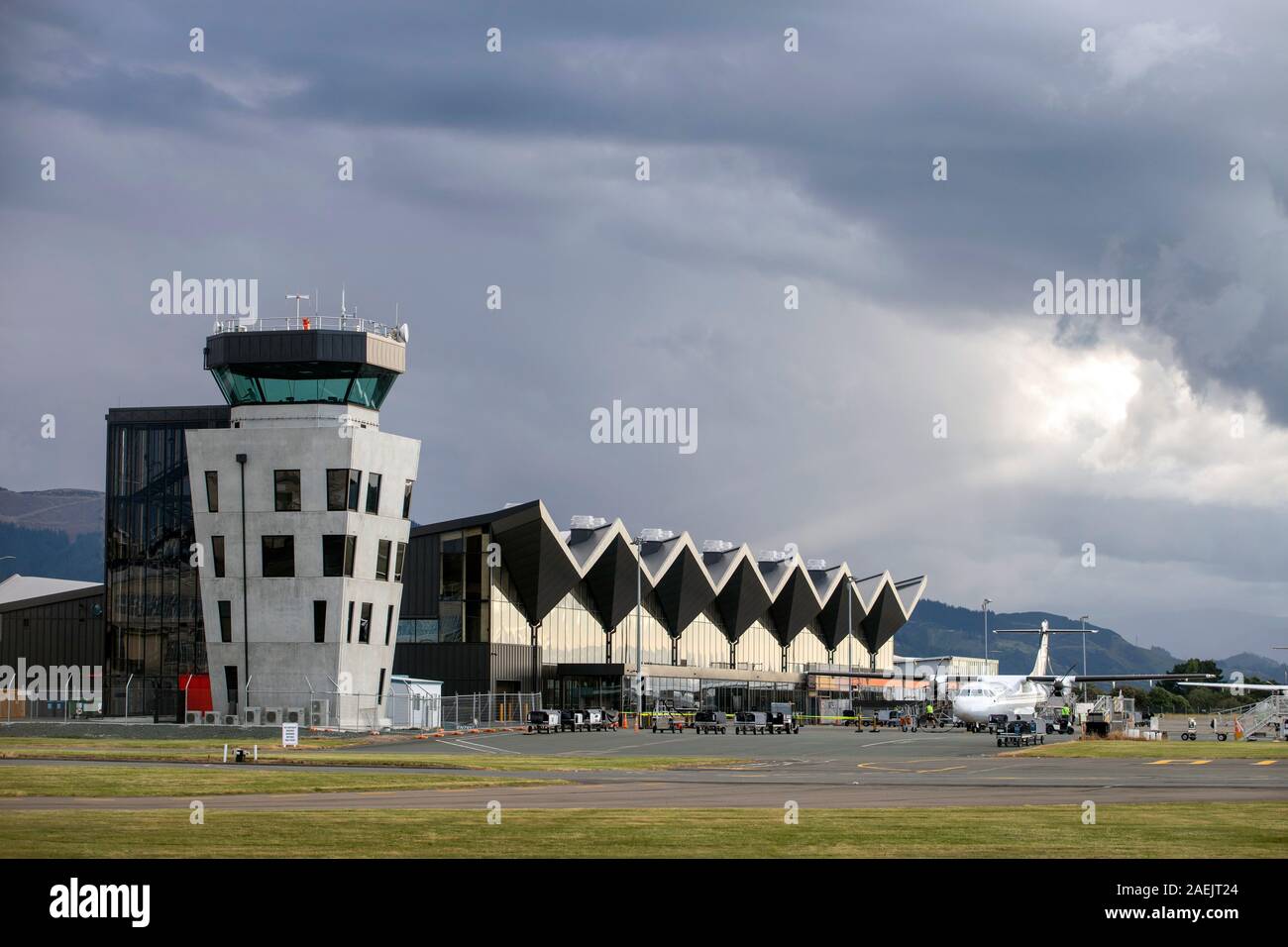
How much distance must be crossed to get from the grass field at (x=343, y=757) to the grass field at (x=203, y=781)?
5.55 m

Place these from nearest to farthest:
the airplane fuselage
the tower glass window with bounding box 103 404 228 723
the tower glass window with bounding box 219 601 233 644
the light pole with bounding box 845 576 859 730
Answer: the tower glass window with bounding box 219 601 233 644 < the tower glass window with bounding box 103 404 228 723 < the airplane fuselage < the light pole with bounding box 845 576 859 730

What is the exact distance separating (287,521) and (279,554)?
2.02 metres

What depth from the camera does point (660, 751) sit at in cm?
6028

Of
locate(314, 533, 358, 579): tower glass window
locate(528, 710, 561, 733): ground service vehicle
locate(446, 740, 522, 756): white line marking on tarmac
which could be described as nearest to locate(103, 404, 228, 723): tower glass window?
locate(314, 533, 358, 579): tower glass window

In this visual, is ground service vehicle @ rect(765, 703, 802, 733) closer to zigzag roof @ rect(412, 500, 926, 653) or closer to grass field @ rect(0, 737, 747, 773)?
zigzag roof @ rect(412, 500, 926, 653)

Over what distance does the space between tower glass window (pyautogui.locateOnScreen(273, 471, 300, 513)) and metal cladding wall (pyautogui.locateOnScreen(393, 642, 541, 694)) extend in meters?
22.7

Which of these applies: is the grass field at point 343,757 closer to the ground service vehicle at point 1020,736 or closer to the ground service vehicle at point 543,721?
the ground service vehicle at point 543,721

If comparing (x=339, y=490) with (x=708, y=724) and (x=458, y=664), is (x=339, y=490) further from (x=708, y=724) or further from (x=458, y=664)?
(x=708, y=724)

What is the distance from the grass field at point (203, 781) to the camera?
107ft

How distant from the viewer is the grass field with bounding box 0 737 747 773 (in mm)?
48125

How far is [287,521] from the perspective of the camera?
8575cm

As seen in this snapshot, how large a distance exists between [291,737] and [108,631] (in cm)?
4455

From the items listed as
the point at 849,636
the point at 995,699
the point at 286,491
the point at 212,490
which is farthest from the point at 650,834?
the point at 849,636
